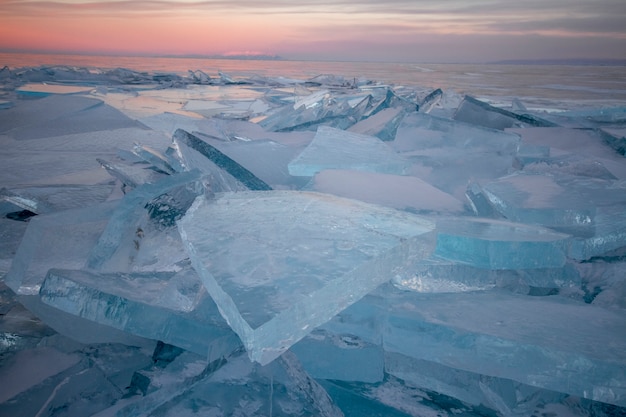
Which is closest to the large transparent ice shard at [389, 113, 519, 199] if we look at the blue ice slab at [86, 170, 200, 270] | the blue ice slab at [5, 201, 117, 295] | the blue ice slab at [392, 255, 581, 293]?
the blue ice slab at [392, 255, 581, 293]

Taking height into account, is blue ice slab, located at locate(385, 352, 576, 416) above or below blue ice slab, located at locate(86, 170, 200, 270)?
below

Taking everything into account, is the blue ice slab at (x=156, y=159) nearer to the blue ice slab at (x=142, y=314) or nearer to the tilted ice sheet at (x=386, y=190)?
the tilted ice sheet at (x=386, y=190)

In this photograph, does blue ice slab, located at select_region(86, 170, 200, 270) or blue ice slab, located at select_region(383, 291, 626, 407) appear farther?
blue ice slab, located at select_region(86, 170, 200, 270)

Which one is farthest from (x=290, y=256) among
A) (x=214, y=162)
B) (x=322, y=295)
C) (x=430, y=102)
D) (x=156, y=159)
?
(x=430, y=102)

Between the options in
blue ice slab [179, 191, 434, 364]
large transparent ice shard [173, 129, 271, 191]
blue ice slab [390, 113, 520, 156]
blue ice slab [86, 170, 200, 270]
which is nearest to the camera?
blue ice slab [179, 191, 434, 364]

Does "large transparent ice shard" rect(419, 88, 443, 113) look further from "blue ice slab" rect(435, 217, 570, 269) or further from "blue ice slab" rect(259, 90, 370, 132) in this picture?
"blue ice slab" rect(435, 217, 570, 269)

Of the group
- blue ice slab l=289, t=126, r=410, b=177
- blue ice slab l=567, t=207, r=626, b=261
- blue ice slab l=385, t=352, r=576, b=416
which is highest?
blue ice slab l=289, t=126, r=410, b=177

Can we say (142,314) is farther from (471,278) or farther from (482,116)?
(482,116)
